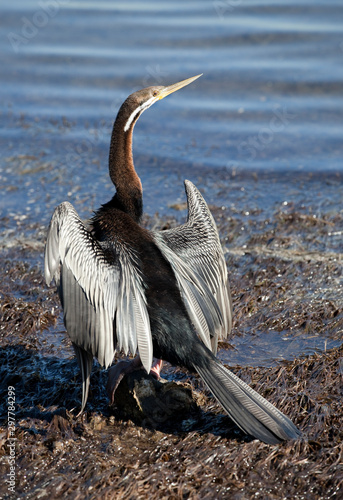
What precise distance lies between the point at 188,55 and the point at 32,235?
20.3ft

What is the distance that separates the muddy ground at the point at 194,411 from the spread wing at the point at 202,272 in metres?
0.39

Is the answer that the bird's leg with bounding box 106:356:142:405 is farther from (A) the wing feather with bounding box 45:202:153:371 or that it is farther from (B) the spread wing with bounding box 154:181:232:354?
(B) the spread wing with bounding box 154:181:232:354

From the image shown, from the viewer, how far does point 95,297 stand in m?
4.14

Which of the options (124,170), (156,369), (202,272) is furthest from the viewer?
(124,170)

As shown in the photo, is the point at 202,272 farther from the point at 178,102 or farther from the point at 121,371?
the point at 178,102

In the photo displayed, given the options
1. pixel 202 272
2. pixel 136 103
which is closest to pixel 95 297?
pixel 202 272

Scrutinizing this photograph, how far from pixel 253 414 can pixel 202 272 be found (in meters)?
1.28

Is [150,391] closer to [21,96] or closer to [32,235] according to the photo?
[32,235]

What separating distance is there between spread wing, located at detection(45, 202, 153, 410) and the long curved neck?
2.48ft

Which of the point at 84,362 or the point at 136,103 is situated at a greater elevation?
the point at 136,103

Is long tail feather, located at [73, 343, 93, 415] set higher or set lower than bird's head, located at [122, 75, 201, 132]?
lower

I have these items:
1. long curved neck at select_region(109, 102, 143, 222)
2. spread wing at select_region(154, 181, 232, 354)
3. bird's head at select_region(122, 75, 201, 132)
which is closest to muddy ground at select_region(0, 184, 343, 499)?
spread wing at select_region(154, 181, 232, 354)

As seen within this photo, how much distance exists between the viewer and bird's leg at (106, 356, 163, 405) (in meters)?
4.21

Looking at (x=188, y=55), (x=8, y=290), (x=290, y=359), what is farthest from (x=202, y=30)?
(x=290, y=359)
